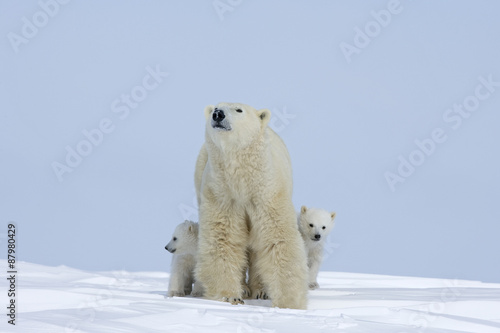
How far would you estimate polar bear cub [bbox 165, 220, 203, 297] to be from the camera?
629 cm

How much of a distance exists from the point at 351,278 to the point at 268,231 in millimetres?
4162

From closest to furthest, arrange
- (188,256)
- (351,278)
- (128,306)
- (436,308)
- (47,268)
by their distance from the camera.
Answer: (128,306)
(436,308)
(188,256)
(47,268)
(351,278)

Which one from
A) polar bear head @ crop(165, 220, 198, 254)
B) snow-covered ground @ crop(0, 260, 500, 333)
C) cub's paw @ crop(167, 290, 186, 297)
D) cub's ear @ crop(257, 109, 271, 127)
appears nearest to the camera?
snow-covered ground @ crop(0, 260, 500, 333)

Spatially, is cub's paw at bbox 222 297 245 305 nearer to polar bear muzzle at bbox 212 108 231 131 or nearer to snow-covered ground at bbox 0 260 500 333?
snow-covered ground at bbox 0 260 500 333

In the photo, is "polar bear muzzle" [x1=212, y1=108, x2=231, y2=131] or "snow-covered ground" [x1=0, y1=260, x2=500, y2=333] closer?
"snow-covered ground" [x1=0, y1=260, x2=500, y2=333]

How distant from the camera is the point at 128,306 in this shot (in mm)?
4469

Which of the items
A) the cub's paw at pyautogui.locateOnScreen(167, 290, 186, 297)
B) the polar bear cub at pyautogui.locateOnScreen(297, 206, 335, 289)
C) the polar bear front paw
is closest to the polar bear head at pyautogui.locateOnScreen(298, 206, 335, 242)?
the polar bear cub at pyautogui.locateOnScreen(297, 206, 335, 289)

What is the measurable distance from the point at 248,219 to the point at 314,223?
65.0 inches

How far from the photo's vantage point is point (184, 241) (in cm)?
638

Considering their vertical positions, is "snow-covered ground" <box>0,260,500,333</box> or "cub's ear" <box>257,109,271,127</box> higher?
"cub's ear" <box>257,109,271,127</box>

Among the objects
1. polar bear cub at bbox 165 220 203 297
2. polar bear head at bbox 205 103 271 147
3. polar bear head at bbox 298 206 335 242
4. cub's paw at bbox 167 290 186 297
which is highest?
polar bear head at bbox 205 103 271 147

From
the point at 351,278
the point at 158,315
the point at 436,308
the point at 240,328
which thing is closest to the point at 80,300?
the point at 158,315

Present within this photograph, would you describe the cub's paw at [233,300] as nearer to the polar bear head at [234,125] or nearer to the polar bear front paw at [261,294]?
the polar bear front paw at [261,294]

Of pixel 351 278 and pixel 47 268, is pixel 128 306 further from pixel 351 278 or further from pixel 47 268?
pixel 351 278
